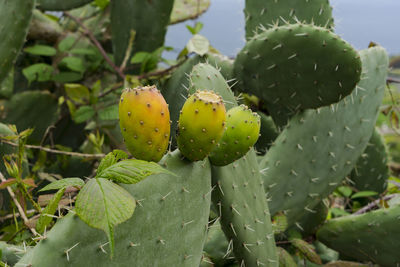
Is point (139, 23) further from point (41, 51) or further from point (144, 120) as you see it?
point (144, 120)

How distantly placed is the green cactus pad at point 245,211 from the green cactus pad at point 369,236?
13.6 inches

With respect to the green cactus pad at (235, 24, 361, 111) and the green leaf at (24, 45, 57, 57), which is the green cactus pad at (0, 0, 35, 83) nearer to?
the green leaf at (24, 45, 57, 57)

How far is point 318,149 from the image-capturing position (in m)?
1.19

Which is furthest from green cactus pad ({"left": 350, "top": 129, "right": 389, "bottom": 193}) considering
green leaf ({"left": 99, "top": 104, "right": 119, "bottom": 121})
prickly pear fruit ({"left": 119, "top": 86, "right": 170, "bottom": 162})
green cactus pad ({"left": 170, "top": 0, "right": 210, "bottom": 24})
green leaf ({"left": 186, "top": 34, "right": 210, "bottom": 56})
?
prickly pear fruit ({"left": 119, "top": 86, "right": 170, "bottom": 162})

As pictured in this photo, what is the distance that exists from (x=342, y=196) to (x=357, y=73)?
653 mm

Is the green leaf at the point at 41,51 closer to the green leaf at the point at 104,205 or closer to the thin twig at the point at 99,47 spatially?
the thin twig at the point at 99,47

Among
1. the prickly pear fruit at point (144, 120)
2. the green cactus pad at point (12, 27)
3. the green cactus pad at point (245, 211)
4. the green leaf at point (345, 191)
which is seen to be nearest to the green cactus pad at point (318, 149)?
the green cactus pad at point (245, 211)

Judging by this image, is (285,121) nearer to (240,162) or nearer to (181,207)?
(240,162)

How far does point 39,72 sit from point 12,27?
0.30 meters

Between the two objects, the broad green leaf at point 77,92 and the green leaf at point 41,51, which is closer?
the broad green leaf at point 77,92

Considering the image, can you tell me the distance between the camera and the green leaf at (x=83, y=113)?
1465 millimetres

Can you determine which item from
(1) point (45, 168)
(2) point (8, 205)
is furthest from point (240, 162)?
(1) point (45, 168)

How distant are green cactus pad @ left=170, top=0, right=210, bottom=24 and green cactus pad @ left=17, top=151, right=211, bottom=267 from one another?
4.48 feet

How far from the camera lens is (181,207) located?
0.68 m
